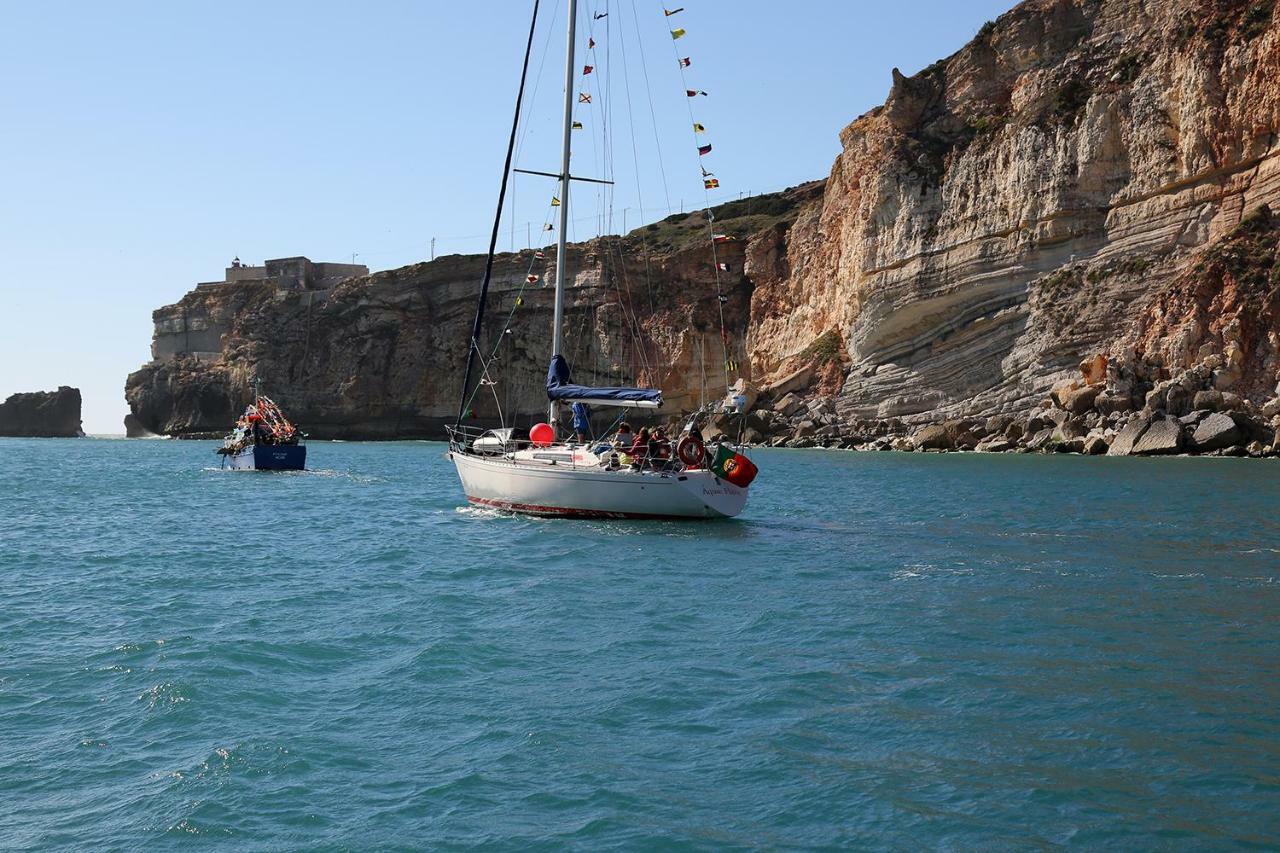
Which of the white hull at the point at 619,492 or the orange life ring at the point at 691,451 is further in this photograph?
the orange life ring at the point at 691,451

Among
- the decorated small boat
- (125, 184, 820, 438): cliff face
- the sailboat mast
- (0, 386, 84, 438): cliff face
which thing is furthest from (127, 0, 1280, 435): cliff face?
(0, 386, 84, 438): cliff face

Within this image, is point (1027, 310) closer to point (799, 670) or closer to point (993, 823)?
point (799, 670)

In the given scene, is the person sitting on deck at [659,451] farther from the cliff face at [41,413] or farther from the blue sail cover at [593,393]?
the cliff face at [41,413]

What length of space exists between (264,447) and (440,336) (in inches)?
1864

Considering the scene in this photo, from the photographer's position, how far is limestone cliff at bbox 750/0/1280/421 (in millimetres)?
50469

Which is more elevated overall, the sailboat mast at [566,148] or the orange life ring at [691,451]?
the sailboat mast at [566,148]

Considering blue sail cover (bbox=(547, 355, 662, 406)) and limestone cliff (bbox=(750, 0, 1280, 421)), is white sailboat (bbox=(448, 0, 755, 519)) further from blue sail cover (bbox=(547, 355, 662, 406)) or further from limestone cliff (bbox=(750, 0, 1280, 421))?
limestone cliff (bbox=(750, 0, 1280, 421))

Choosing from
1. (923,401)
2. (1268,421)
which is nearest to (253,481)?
(923,401)

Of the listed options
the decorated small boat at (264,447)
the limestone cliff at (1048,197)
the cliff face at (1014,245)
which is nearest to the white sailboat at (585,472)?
the decorated small boat at (264,447)

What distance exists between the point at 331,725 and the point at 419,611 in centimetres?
518

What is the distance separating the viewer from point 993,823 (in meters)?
7.65

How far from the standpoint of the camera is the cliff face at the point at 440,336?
3223 inches

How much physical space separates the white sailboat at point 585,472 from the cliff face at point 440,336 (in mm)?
51585

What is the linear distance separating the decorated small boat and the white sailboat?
20.5 meters
